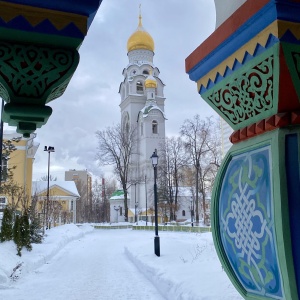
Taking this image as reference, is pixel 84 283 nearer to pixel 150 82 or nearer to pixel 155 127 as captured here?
pixel 155 127

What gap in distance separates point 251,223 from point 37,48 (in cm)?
92

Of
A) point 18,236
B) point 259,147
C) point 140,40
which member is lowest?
point 18,236

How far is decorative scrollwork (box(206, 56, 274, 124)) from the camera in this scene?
131 centimetres

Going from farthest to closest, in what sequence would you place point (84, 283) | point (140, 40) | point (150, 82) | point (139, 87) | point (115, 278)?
point (139, 87) → point (150, 82) → point (140, 40) → point (115, 278) → point (84, 283)

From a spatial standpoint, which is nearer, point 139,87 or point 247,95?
point 247,95

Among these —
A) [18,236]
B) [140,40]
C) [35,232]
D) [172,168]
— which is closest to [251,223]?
[18,236]

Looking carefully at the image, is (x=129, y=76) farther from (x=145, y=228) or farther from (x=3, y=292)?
(x=3, y=292)

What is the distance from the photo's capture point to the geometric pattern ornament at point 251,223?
1296 millimetres

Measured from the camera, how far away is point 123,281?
970 cm

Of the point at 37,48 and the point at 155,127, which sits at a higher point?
the point at 155,127

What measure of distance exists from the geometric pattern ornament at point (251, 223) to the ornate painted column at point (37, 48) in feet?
2.32

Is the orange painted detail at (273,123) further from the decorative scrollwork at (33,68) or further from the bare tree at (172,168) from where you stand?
the bare tree at (172,168)

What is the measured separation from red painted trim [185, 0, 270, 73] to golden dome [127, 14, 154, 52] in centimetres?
4916

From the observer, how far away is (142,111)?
4872cm
